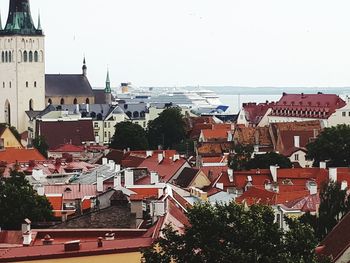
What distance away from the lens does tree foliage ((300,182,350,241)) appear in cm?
3335

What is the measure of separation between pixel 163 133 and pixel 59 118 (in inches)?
816

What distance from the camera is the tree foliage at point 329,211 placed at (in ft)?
109

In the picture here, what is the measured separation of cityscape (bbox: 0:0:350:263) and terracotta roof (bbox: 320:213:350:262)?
5 centimetres

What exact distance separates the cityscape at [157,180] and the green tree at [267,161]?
0.33 ft

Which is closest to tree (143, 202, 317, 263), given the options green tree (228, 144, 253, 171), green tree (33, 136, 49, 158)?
green tree (228, 144, 253, 171)

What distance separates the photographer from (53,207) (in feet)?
145

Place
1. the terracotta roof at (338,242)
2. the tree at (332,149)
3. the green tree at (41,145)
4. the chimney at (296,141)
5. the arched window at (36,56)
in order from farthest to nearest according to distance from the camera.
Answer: the arched window at (36,56) → the green tree at (41,145) → the chimney at (296,141) → the tree at (332,149) → the terracotta roof at (338,242)

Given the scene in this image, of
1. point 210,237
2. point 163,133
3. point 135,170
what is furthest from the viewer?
point 163,133

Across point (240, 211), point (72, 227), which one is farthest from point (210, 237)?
point (72, 227)

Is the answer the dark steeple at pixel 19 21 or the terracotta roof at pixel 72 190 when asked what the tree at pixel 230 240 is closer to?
the terracotta roof at pixel 72 190

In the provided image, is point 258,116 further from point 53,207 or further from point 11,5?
point 53,207

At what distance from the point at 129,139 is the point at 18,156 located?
1987 centimetres

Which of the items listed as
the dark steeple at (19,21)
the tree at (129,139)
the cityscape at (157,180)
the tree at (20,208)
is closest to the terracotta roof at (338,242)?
the cityscape at (157,180)

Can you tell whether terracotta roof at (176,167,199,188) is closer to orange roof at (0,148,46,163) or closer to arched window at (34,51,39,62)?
orange roof at (0,148,46,163)
